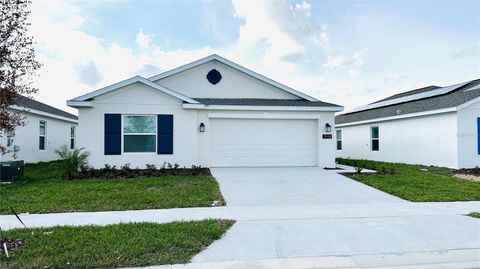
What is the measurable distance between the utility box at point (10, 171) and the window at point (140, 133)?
347cm

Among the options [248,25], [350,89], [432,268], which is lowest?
[432,268]

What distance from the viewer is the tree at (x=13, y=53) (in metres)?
4.56

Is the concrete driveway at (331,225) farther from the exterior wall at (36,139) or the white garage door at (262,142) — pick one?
the exterior wall at (36,139)

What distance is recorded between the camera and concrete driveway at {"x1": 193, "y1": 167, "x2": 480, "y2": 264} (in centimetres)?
464

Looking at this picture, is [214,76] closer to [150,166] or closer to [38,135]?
[150,166]

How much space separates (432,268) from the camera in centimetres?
409

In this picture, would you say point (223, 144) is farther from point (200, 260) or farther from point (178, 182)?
point (200, 260)

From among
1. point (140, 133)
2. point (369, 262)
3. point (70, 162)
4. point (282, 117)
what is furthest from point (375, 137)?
point (369, 262)

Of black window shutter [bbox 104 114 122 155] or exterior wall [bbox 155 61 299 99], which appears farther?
exterior wall [bbox 155 61 299 99]

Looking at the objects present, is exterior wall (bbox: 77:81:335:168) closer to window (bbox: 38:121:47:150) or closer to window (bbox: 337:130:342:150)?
window (bbox: 38:121:47:150)

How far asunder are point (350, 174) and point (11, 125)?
34.5 feet

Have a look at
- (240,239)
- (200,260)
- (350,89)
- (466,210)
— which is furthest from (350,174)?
(350,89)

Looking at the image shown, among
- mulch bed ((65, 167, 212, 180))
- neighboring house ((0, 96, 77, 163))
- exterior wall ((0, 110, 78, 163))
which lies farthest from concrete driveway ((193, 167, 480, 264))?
exterior wall ((0, 110, 78, 163))

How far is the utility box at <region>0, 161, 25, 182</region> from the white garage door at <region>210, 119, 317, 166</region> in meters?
6.84
